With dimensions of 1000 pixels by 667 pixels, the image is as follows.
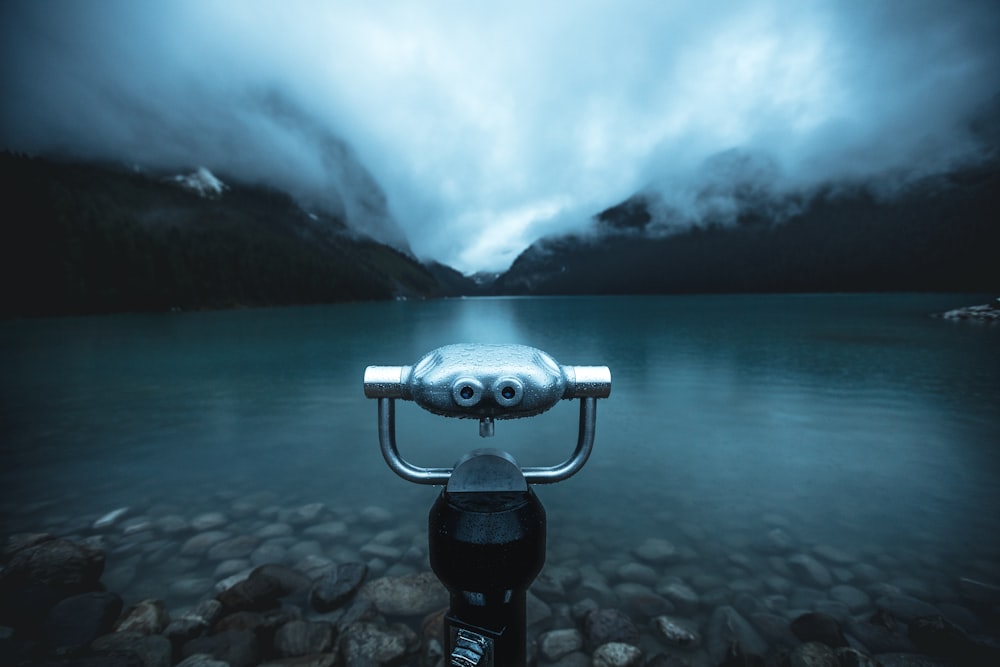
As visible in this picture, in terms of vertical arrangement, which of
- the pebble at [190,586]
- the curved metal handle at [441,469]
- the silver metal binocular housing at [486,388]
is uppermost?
the silver metal binocular housing at [486,388]

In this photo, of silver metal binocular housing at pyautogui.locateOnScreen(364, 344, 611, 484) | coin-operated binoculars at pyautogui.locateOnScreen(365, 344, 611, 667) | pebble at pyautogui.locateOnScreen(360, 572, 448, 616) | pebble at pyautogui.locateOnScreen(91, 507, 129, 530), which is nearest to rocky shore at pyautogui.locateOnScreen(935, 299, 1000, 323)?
pebble at pyautogui.locateOnScreen(360, 572, 448, 616)

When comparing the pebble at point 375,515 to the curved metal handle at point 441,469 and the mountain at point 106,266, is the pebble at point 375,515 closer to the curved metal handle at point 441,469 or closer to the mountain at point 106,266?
the curved metal handle at point 441,469

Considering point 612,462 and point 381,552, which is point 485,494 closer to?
point 381,552

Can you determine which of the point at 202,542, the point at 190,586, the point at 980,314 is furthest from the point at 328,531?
the point at 980,314

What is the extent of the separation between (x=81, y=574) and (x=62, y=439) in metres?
6.28

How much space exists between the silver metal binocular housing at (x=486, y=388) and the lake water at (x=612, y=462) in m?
3.14

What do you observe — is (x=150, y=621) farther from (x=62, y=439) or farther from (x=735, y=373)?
(x=735, y=373)

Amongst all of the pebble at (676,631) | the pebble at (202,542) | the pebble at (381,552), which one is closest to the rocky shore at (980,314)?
the pebble at (676,631)

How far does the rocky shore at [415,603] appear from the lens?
9.81 ft

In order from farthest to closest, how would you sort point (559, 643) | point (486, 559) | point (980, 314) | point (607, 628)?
point (980, 314), point (607, 628), point (559, 643), point (486, 559)

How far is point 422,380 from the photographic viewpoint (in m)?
1.29

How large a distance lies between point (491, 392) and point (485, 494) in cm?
40

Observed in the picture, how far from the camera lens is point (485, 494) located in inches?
55.8

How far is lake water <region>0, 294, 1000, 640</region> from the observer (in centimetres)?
454
